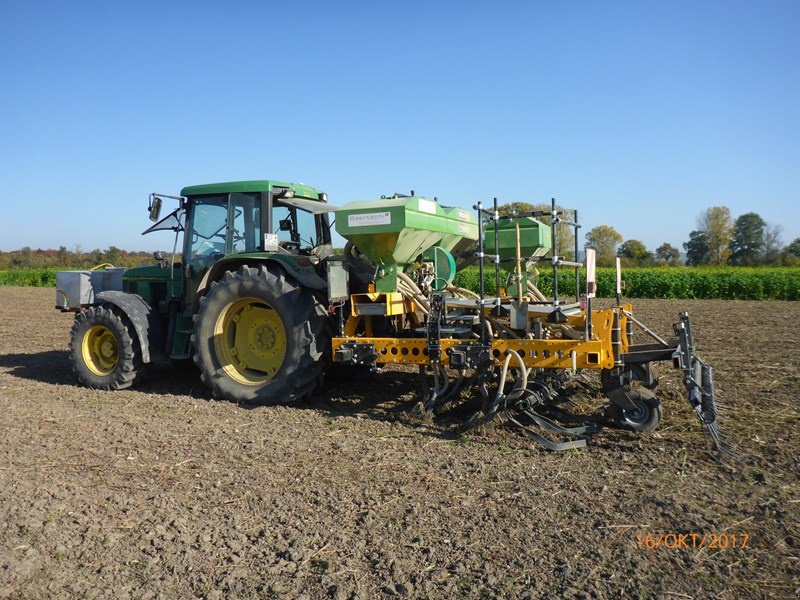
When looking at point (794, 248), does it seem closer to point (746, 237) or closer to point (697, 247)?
point (746, 237)

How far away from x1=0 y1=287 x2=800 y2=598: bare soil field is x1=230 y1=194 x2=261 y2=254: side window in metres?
1.73

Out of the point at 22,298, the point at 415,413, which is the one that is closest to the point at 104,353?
the point at 415,413

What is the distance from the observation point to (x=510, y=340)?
17.3ft

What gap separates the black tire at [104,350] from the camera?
6930 mm

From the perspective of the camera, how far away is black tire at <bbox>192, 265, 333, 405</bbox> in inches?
237

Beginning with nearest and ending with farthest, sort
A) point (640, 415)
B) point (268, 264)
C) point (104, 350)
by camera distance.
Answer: point (640, 415) → point (268, 264) → point (104, 350)

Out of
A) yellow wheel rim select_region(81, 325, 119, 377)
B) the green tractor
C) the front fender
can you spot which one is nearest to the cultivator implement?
the green tractor

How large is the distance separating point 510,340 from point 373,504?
2.05 meters

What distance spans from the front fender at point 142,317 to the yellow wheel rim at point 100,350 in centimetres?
39

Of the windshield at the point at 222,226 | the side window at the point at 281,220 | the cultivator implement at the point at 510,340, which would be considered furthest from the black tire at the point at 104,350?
the cultivator implement at the point at 510,340
